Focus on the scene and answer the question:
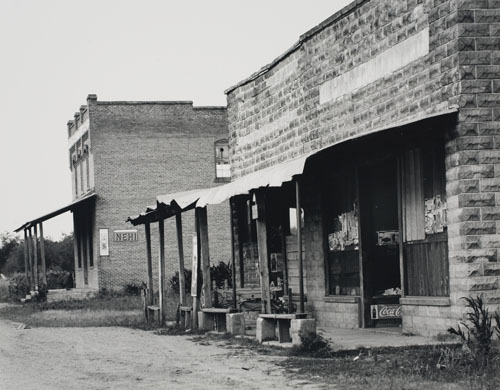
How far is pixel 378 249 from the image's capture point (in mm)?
17094

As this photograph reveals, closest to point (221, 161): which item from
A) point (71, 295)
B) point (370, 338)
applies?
point (71, 295)

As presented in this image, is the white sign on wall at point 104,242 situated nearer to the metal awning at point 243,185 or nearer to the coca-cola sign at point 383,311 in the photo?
the metal awning at point 243,185

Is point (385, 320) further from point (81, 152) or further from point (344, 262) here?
point (81, 152)

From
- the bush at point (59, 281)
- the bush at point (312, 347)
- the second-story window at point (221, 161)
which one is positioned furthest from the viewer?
the bush at point (59, 281)

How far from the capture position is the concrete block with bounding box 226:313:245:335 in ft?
56.9

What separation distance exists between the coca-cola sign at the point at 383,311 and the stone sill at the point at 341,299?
337mm

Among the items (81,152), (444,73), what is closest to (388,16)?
(444,73)

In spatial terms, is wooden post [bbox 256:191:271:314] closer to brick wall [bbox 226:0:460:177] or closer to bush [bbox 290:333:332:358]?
brick wall [bbox 226:0:460:177]

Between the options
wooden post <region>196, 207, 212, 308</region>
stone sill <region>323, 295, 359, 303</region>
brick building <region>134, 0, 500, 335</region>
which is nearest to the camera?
brick building <region>134, 0, 500, 335</region>

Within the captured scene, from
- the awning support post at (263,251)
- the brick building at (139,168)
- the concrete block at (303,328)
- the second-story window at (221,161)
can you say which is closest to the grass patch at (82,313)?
the brick building at (139,168)

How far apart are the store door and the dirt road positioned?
2.79 m

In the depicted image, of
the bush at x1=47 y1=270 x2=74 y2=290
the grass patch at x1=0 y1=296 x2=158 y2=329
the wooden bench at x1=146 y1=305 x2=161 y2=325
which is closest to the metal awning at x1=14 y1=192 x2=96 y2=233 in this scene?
the grass patch at x1=0 y1=296 x2=158 y2=329

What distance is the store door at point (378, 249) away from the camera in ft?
55.6

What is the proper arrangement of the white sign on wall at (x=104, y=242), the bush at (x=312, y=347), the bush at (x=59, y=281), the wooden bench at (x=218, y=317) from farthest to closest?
the bush at (x=59, y=281) → the white sign on wall at (x=104, y=242) → the wooden bench at (x=218, y=317) → the bush at (x=312, y=347)
